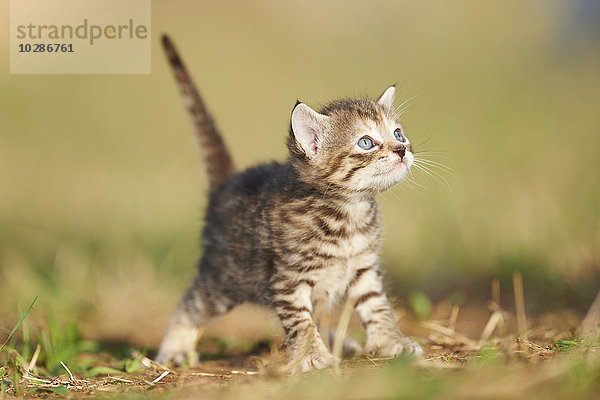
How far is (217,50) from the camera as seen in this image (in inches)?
569

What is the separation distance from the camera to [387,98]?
12.4ft

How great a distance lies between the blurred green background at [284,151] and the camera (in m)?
5.08

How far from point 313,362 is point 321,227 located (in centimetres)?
72

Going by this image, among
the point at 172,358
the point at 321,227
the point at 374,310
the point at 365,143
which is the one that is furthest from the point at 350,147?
the point at 172,358

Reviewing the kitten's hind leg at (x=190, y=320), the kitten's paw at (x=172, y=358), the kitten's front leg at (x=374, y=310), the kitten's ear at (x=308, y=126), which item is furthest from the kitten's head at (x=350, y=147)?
the kitten's paw at (x=172, y=358)

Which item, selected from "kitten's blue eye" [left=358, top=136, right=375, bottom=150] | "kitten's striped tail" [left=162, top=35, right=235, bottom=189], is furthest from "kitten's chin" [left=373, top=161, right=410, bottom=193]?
"kitten's striped tail" [left=162, top=35, right=235, bottom=189]

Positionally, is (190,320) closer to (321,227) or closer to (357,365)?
(321,227)

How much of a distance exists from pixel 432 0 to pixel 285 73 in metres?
4.11

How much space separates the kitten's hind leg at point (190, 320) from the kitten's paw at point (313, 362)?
41.8 inches

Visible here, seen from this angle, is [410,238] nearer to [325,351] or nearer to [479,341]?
[479,341]

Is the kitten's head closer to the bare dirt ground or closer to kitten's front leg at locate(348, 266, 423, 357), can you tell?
kitten's front leg at locate(348, 266, 423, 357)

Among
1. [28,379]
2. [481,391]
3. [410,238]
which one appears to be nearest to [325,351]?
[481,391]

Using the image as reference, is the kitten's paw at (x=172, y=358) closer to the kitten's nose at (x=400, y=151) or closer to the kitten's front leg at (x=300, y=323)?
the kitten's front leg at (x=300, y=323)

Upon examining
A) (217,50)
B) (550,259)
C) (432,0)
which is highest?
(432,0)
